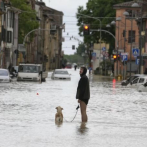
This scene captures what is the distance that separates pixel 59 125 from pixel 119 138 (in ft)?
12.1

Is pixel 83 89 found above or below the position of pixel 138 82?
above

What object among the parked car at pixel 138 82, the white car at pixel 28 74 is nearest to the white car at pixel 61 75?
the white car at pixel 28 74

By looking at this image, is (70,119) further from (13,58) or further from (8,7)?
(13,58)

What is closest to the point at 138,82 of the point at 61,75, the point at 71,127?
the point at 61,75

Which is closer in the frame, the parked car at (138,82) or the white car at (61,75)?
the parked car at (138,82)

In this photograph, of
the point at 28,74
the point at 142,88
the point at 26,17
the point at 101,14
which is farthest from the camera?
the point at 101,14

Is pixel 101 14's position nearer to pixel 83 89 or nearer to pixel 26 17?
pixel 26 17

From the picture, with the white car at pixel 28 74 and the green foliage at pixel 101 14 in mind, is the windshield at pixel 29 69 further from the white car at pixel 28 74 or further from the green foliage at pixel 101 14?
the green foliage at pixel 101 14

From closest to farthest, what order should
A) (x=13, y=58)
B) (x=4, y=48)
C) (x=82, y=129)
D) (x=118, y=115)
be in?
(x=82, y=129), (x=118, y=115), (x=4, y=48), (x=13, y=58)

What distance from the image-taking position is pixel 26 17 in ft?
355

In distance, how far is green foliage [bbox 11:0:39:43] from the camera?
105 m

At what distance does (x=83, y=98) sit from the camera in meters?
21.5

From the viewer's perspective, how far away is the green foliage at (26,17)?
345 feet

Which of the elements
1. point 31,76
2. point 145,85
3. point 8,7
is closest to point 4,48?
point 8,7
